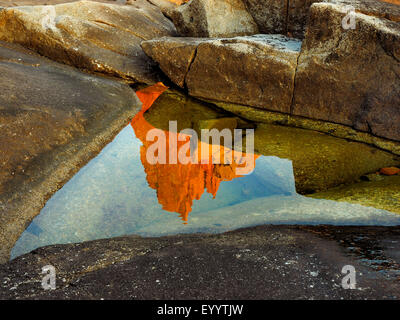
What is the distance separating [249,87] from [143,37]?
344cm

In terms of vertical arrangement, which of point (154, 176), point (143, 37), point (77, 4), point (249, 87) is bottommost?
point (154, 176)

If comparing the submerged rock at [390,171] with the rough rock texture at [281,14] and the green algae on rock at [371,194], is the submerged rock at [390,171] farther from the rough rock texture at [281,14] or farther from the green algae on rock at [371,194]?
the rough rock texture at [281,14]

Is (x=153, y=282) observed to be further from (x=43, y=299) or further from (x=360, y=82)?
(x=360, y=82)

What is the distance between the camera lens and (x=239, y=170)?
15.8 ft

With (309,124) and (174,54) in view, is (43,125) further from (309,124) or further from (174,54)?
(309,124)

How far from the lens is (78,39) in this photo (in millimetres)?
7703

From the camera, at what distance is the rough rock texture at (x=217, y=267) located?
7.63 ft

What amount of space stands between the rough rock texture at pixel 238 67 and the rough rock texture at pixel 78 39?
869 mm

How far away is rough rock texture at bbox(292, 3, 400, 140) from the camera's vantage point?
5.41 m

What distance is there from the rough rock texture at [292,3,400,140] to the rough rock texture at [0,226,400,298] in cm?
279

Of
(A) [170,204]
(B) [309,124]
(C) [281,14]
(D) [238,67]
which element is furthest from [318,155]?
(C) [281,14]

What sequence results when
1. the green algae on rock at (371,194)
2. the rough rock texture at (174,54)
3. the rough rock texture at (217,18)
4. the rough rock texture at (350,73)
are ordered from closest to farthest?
the green algae on rock at (371,194)
the rough rock texture at (350,73)
the rough rock texture at (174,54)
the rough rock texture at (217,18)

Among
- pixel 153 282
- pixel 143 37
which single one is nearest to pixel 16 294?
pixel 153 282

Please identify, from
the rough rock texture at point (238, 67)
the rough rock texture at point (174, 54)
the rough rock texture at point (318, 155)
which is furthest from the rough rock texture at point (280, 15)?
the rough rock texture at point (318, 155)
